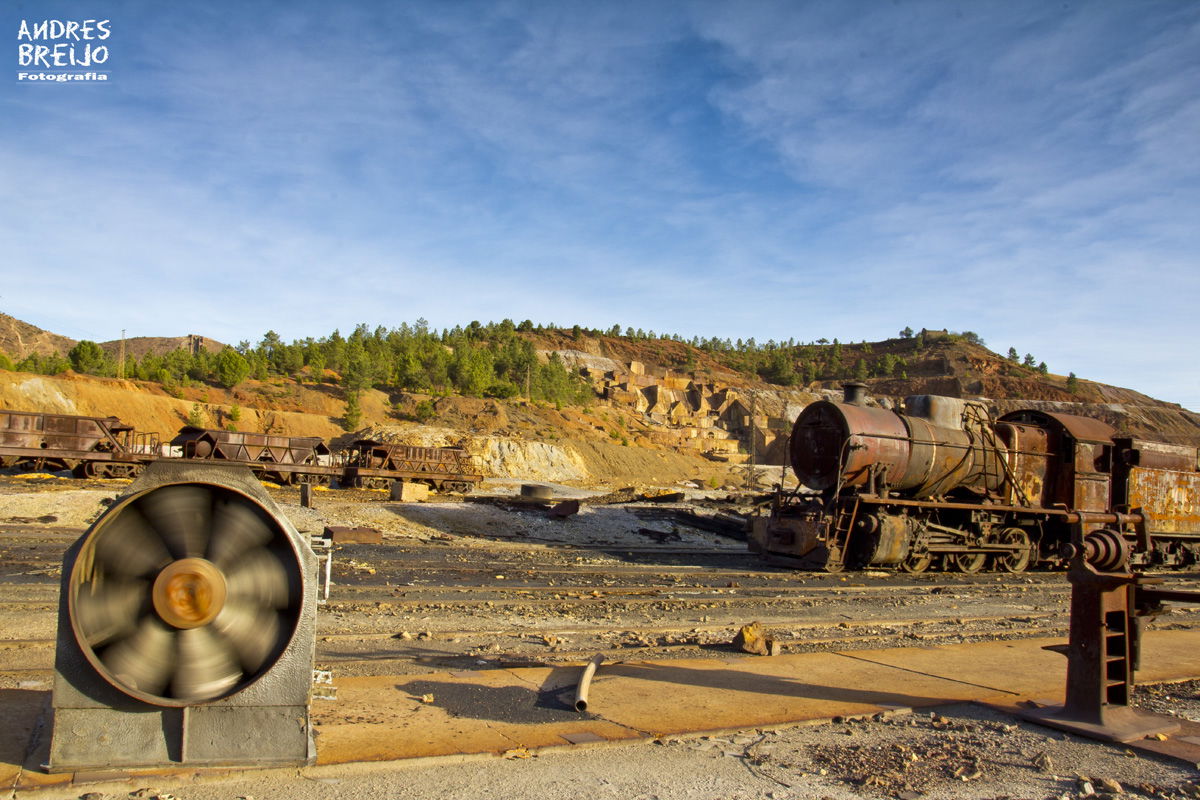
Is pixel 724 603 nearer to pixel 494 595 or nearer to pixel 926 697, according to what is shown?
pixel 494 595

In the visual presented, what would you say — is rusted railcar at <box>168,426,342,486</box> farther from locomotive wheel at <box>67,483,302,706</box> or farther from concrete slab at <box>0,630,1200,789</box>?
locomotive wheel at <box>67,483,302,706</box>

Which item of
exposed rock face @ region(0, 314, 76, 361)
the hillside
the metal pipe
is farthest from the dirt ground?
exposed rock face @ region(0, 314, 76, 361)

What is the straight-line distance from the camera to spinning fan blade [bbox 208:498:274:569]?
3.91m

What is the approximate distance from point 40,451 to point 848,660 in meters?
30.9

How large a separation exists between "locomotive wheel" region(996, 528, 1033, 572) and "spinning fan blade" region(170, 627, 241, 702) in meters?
16.5

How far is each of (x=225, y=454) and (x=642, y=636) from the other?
91.4 feet

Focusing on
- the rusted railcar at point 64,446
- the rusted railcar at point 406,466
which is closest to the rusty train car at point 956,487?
the rusted railcar at point 406,466

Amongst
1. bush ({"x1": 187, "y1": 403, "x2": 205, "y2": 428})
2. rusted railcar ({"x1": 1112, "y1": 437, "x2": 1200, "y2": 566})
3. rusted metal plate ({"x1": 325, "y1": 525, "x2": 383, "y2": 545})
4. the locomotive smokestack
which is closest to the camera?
the locomotive smokestack

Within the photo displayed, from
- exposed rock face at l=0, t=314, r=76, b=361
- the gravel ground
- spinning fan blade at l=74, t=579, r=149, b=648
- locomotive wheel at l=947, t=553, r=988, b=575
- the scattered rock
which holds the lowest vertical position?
locomotive wheel at l=947, t=553, r=988, b=575

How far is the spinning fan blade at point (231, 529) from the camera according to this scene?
3.91 meters

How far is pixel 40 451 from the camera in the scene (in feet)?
95.0

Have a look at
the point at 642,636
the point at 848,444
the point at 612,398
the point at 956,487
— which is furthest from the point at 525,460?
the point at 612,398

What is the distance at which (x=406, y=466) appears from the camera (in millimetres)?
35906

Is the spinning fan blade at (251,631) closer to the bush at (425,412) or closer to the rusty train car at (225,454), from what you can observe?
the rusty train car at (225,454)
